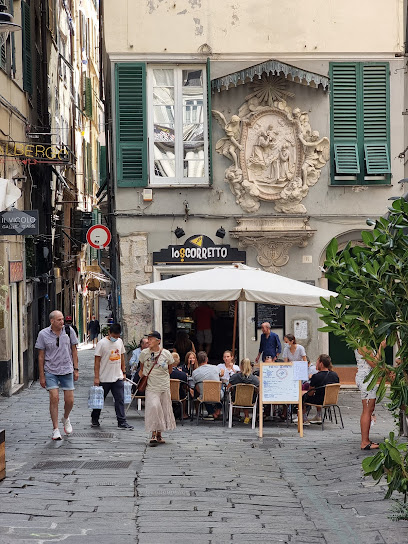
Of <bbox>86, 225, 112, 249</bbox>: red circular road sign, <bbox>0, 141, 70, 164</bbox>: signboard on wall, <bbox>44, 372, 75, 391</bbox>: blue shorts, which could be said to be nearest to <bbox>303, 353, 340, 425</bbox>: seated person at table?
<bbox>44, 372, 75, 391</bbox>: blue shorts

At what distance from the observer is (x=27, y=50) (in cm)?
2353

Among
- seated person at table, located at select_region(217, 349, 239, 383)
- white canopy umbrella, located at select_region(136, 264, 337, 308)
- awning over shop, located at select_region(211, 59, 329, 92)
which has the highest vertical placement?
awning over shop, located at select_region(211, 59, 329, 92)

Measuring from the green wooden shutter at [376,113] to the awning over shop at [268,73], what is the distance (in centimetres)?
93

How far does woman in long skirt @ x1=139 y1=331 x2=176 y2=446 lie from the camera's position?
43.6 ft

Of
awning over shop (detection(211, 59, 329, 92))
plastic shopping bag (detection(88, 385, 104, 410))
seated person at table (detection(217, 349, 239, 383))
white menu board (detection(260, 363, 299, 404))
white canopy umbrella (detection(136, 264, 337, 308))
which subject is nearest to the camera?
plastic shopping bag (detection(88, 385, 104, 410))

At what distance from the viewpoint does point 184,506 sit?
9367 millimetres

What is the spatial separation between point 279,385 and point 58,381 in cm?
317

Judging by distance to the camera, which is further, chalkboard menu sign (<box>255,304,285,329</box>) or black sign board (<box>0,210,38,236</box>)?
chalkboard menu sign (<box>255,304,285,329</box>)

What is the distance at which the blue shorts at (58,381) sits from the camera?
1362 cm

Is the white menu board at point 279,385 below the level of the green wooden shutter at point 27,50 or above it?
below

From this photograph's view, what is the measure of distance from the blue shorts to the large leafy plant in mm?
5916

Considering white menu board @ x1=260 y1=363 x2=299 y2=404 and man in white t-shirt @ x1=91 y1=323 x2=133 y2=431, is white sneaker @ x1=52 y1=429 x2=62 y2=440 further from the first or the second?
white menu board @ x1=260 y1=363 x2=299 y2=404

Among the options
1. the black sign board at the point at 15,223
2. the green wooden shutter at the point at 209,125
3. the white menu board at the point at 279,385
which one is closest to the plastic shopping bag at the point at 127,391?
the white menu board at the point at 279,385

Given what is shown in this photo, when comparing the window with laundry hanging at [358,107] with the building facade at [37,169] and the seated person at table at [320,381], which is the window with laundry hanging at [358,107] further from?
the seated person at table at [320,381]
